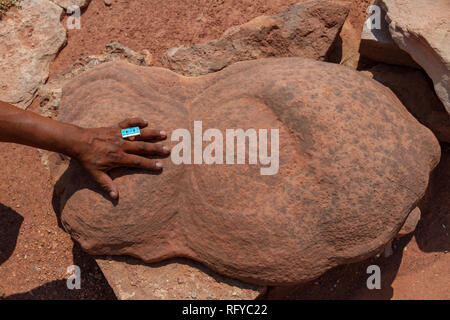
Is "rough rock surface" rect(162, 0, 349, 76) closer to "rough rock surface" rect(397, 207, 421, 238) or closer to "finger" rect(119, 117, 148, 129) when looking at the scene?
"finger" rect(119, 117, 148, 129)

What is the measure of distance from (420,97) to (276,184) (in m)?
1.26

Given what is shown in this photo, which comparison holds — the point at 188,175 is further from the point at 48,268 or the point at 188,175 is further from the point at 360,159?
the point at 48,268

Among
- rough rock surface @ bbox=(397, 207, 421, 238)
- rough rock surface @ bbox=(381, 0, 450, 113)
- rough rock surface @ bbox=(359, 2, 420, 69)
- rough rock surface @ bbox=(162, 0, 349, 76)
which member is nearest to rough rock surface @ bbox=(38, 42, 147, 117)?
rough rock surface @ bbox=(162, 0, 349, 76)

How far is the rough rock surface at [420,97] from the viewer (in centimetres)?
247

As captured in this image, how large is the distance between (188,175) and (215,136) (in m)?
0.26

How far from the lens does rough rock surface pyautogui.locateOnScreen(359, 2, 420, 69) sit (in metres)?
2.44

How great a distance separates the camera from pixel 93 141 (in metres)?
1.95

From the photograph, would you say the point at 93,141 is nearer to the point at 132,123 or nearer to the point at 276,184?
the point at 132,123

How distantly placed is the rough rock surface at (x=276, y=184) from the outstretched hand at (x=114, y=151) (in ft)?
0.23

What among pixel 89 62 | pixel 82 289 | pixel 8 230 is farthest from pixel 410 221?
pixel 8 230

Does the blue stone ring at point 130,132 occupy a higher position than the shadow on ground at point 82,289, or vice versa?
the blue stone ring at point 130,132

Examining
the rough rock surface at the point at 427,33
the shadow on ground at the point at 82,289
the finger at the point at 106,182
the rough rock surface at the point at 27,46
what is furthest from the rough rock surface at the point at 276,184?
the rough rock surface at the point at 27,46

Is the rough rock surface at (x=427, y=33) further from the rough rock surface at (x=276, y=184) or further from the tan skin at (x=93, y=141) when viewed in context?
the tan skin at (x=93, y=141)

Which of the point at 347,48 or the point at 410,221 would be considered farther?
the point at 347,48
